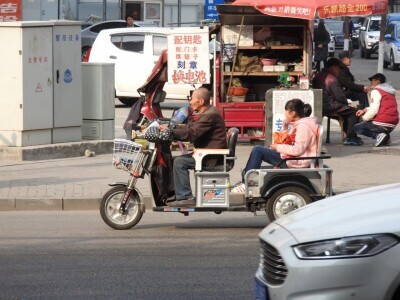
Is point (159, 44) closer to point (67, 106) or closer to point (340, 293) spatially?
point (67, 106)

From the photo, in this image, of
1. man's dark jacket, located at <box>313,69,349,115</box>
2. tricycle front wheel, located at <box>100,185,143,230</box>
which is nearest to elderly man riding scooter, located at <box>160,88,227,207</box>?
tricycle front wheel, located at <box>100,185,143,230</box>

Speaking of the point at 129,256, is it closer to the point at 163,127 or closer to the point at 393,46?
the point at 163,127

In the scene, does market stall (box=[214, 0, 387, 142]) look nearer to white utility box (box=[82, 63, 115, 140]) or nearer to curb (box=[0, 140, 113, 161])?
white utility box (box=[82, 63, 115, 140])

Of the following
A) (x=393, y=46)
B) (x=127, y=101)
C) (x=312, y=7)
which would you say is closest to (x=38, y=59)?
(x=312, y=7)

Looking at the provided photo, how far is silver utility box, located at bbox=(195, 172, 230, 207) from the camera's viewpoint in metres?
10.8

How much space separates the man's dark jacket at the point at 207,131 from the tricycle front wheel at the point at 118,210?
831 mm

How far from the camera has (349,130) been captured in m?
18.0

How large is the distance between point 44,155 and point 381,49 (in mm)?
7915

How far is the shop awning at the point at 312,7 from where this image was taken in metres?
16.4

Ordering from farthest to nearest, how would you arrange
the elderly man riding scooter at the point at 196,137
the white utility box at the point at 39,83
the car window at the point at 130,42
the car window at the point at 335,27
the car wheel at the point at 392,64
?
the car window at the point at 335,27
the car wheel at the point at 392,64
the car window at the point at 130,42
the white utility box at the point at 39,83
the elderly man riding scooter at the point at 196,137

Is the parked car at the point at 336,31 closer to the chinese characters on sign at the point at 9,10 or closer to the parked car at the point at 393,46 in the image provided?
the parked car at the point at 393,46

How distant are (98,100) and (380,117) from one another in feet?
15.2

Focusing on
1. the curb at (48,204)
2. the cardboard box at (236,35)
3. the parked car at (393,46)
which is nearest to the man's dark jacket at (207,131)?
the curb at (48,204)

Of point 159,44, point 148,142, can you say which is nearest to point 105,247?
point 148,142
